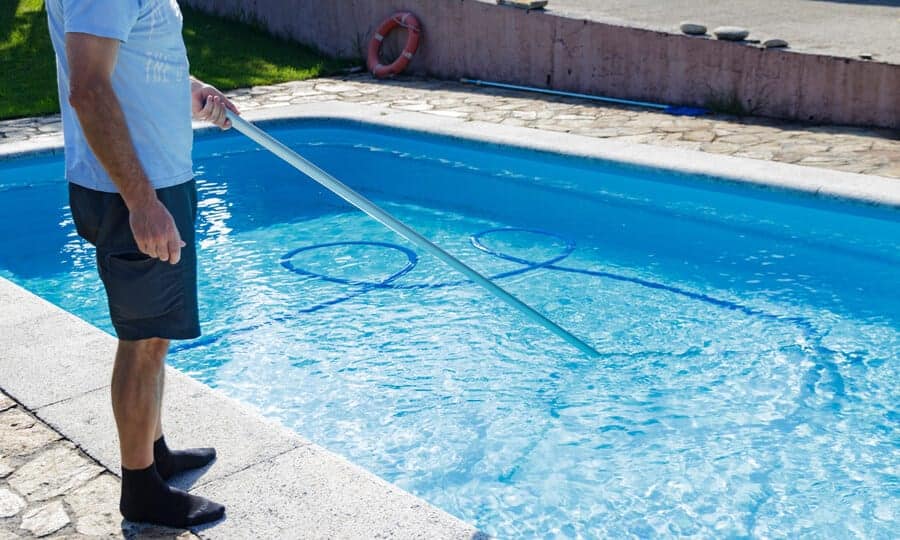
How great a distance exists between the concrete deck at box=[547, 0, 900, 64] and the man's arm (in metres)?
7.18

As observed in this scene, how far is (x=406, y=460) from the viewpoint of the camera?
13.9 ft

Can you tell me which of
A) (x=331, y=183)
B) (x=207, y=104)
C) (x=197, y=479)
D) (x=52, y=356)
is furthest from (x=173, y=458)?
(x=52, y=356)

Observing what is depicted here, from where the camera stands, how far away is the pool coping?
6.68 meters

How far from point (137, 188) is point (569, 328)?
330 centimetres

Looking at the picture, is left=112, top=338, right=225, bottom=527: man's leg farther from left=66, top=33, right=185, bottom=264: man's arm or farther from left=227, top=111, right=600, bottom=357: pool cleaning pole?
left=227, top=111, right=600, bottom=357: pool cleaning pole

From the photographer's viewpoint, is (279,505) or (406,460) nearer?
(279,505)

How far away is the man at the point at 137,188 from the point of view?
8.11 ft

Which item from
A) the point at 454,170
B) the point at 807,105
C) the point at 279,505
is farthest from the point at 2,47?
the point at 279,505

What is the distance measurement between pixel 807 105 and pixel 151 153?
7.15m

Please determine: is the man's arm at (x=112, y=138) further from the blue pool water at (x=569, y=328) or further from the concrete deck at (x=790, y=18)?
the concrete deck at (x=790, y=18)

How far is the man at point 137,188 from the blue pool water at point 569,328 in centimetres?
137

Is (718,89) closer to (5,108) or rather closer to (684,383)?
(684,383)

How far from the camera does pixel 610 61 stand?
33.0ft

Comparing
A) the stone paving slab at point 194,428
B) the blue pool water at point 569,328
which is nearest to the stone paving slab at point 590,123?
the blue pool water at point 569,328
